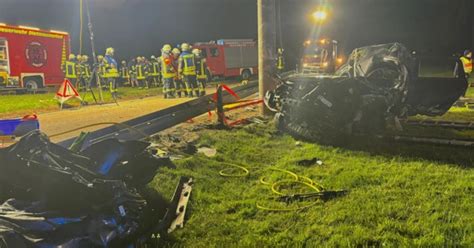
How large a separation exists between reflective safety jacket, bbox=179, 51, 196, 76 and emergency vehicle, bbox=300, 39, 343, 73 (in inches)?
353

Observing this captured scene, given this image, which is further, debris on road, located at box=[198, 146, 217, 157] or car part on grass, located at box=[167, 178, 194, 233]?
debris on road, located at box=[198, 146, 217, 157]

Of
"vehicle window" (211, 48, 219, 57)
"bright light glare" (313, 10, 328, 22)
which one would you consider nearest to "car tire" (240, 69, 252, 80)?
"vehicle window" (211, 48, 219, 57)

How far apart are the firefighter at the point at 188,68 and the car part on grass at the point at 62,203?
11061mm

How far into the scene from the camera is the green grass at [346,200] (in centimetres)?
312

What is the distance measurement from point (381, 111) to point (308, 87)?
126 cm

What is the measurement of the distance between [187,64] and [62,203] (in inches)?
463

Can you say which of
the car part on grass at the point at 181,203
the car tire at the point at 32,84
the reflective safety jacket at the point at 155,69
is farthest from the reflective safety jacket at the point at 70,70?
the car part on grass at the point at 181,203

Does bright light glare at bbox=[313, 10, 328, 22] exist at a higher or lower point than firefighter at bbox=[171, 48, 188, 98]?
higher

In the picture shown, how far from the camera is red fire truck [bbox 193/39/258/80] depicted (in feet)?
80.5

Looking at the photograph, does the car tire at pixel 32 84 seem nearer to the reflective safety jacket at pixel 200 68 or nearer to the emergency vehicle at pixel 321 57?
the reflective safety jacket at pixel 200 68

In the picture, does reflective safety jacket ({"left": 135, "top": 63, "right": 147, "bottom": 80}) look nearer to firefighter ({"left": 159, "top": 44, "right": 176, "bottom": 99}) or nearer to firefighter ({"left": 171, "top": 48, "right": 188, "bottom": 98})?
firefighter ({"left": 171, "top": 48, "right": 188, "bottom": 98})

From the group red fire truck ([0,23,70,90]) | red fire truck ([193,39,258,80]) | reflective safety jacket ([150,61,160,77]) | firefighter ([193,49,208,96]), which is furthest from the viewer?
red fire truck ([193,39,258,80])

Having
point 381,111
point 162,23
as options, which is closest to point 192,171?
point 381,111

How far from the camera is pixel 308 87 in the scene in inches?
272
